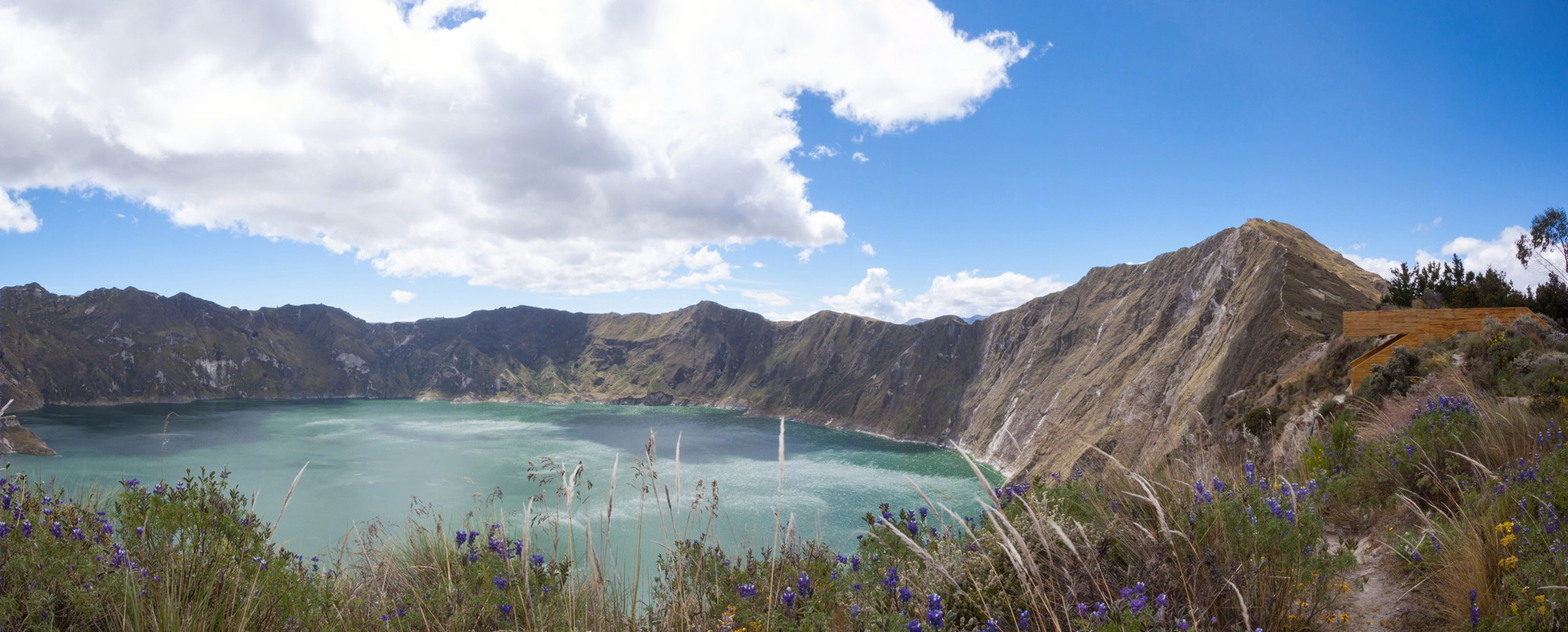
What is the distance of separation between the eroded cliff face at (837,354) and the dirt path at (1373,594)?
108 centimetres

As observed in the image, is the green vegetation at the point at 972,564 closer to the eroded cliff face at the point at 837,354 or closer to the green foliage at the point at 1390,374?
the eroded cliff face at the point at 837,354

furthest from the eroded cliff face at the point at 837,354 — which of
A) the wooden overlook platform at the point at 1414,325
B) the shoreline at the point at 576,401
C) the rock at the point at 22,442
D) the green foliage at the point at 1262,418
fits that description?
the rock at the point at 22,442

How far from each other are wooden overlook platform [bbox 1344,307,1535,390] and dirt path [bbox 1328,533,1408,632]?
15.0 metres

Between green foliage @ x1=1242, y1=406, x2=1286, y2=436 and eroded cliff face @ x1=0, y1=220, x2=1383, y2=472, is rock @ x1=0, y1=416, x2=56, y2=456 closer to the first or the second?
eroded cliff face @ x1=0, y1=220, x2=1383, y2=472

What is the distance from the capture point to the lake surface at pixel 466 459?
125ft

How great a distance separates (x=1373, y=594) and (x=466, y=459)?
70.8 metres

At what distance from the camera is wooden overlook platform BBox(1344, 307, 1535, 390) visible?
14.7 metres

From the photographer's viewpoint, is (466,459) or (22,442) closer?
(22,442)

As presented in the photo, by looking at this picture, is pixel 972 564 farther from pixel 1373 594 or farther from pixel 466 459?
pixel 466 459

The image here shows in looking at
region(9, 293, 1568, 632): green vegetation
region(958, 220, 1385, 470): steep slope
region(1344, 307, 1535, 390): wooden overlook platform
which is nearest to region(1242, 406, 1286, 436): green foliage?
region(958, 220, 1385, 470): steep slope

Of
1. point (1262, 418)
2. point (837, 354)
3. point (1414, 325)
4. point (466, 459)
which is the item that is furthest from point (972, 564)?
point (837, 354)

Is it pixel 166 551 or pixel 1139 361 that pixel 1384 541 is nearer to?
pixel 166 551

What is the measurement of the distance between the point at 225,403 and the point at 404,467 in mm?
99078

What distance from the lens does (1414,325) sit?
16172 mm
